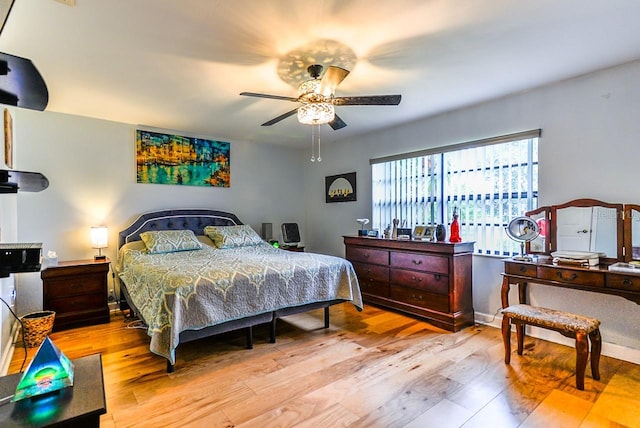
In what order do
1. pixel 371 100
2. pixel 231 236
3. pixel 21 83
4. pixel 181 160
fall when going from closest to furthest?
pixel 21 83, pixel 371 100, pixel 231 236, pixel 181 160

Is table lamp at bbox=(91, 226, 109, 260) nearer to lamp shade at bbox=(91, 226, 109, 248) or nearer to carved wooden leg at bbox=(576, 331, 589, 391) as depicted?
lamp shade at bbox=(91, 226, 109, 248)

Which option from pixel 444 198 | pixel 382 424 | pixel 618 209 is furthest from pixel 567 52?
pixel 382 424

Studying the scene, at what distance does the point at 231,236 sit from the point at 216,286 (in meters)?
1.94

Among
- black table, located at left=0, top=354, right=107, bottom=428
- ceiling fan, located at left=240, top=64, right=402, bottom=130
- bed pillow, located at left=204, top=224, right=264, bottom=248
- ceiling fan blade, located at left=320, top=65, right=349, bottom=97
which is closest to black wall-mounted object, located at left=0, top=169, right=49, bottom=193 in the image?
black table, located at left=0, top=354, right=107, bottom=428

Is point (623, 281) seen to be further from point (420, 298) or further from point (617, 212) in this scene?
point (420, 298)

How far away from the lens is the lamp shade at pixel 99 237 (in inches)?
152

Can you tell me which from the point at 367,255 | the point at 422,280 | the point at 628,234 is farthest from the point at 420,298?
the point at 628,234

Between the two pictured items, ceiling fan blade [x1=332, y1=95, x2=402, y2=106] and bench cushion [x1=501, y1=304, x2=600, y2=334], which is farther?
ceiling fan blade [x1=332, y1=95, x2=402, y2=106]

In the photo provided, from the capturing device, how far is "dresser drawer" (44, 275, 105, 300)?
3.42 meters

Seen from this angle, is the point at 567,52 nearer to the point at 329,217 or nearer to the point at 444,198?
the point at 444,198

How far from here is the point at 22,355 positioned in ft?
9.39

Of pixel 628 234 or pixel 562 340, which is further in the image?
pixel 562 340

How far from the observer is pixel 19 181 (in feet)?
3.45

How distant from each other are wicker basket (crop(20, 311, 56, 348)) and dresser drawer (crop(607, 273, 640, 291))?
4847mm
